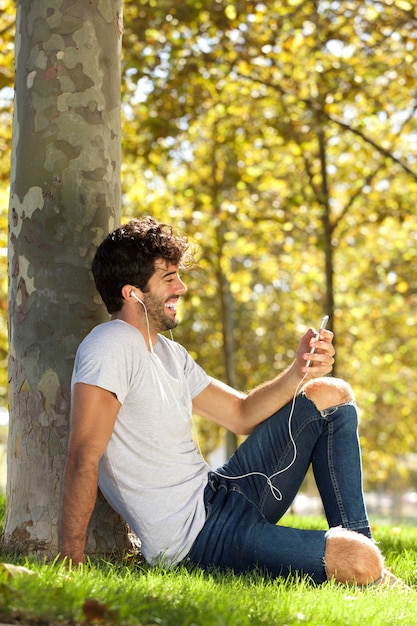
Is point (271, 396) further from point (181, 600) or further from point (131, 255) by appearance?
point (181, 600)

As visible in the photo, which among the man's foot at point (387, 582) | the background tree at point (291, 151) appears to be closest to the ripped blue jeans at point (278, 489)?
the man's foot at point (387, 582)

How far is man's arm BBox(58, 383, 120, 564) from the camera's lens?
12.1ft

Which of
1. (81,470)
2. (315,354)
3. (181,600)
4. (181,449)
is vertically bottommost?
(181,600)

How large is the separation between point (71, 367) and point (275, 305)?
15.9 meters

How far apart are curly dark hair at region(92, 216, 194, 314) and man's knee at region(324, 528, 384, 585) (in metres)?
1.43

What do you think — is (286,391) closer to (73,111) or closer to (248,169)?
(73,111)

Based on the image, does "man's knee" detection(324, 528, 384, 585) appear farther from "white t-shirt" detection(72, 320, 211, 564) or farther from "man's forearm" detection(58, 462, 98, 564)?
"man's forearm" detection(58, 462, 98, 564)

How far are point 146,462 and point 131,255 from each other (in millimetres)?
951

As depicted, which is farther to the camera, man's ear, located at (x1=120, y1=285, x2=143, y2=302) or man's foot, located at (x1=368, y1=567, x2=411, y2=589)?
man's ear, located at (x1=120, y1=285, x2=143, y2=302)

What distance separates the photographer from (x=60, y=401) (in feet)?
14.1

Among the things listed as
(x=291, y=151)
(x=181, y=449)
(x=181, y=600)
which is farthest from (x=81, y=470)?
(x=291, y=151)

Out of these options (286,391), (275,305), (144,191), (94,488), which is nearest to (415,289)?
(275,305)

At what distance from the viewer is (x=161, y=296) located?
423 centimetres

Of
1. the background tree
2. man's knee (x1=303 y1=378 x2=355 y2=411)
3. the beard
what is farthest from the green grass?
the background tree
